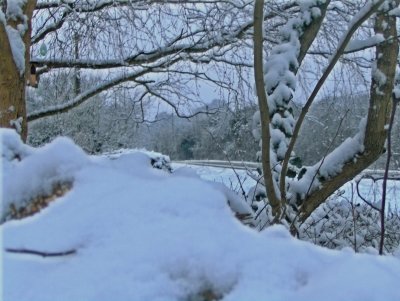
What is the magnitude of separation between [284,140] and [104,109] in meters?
8.68

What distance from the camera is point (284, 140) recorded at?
4.54m

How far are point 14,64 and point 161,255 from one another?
3495 mm

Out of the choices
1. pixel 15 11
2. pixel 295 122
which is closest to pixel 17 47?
pixel 15 11

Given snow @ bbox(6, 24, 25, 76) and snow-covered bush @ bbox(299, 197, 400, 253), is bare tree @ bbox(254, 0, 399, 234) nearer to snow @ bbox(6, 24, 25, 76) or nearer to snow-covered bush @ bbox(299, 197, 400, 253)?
snow-covered bush @ bbox(299, 197, 400, 253)

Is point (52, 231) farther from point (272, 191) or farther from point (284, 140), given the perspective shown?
point (284, 140)

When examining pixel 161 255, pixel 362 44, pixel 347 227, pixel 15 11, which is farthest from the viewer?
pixel 347 227

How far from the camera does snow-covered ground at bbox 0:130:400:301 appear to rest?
92cm

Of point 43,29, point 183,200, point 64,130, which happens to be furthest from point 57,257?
point 64,130

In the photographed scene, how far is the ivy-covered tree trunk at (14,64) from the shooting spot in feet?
13.3

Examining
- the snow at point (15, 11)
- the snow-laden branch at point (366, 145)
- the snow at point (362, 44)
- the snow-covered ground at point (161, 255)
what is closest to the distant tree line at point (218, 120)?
the snow-laden branch at point (366, 145)

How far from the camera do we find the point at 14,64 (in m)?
4.10

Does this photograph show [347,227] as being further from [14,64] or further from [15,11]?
[15,11]

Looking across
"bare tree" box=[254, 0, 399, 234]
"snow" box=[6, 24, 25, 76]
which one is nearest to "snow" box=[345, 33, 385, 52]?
"bare tree" box=[254, 0, 399, 234]

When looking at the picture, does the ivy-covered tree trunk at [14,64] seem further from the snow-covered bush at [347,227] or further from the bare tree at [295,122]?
the snow-covered bush at [347,227]
